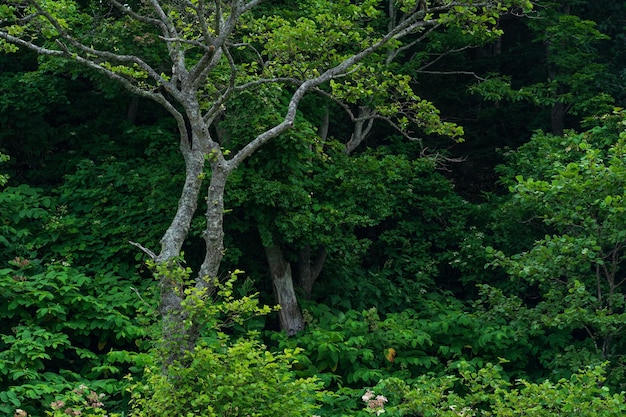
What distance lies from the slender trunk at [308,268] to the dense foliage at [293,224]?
0.11 feet

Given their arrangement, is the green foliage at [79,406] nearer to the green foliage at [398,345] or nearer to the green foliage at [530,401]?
the green foliage at [530,401]

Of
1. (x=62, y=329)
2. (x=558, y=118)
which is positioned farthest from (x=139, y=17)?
(x=558, y=118)

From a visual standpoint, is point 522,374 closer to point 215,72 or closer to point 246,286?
point 246,286

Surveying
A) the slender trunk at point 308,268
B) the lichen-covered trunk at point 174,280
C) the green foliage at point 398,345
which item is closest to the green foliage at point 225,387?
the lichen-covered trunk at point 174,280

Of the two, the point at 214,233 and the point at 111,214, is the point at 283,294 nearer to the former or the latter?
the point at 111,214

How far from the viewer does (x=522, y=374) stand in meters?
12.7

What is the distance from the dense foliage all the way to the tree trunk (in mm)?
24

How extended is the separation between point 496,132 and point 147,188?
884cm

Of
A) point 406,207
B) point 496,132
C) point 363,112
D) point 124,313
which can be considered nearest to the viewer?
point 124,313

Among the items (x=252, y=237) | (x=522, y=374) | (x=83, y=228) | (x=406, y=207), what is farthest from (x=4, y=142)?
(x=522, y=374)

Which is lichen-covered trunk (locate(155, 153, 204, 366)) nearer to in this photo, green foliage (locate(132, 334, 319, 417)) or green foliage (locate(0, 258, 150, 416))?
green foliage (locate(132, 334, 319, 417))

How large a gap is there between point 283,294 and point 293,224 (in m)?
1.47

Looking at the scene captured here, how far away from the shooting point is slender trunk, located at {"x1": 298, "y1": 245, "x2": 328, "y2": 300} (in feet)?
48.5

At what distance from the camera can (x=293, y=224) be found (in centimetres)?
1314
